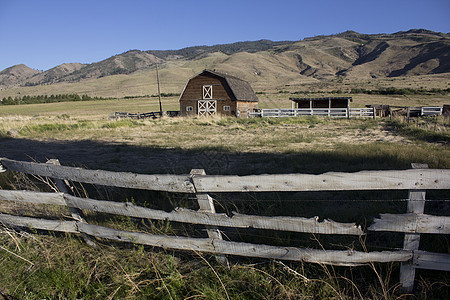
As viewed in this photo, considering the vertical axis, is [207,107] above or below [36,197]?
above

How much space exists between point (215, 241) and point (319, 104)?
114 ft

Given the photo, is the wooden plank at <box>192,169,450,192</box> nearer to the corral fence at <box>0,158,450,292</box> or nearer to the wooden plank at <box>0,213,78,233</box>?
the corral fence at <box>0,158,450,292</box>

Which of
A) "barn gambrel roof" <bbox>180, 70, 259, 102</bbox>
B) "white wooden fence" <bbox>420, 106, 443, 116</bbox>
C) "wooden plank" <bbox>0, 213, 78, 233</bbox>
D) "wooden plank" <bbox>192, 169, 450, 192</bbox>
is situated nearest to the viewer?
"wooden plank" <bbox>192, 169, 450, 192</bbox>

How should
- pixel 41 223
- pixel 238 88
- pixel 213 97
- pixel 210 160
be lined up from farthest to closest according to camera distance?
pixel 238 88 < pixel 213 97 < pixel 210 160 < pixel 41 223

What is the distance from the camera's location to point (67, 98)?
3610 inches

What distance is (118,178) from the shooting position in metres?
3.05

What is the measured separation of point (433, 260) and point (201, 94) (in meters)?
33.2

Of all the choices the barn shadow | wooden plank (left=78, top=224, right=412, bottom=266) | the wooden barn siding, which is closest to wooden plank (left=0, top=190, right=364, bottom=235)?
wooden plank (left=78, top=224, right=412, bottom=266)

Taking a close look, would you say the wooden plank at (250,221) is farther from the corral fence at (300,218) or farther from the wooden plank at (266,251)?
the wooden plank at (266,251)

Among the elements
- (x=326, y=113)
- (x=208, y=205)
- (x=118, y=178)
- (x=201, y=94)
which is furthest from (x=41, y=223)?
(x=201, y=94)

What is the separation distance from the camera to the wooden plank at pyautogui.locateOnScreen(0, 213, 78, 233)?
356 cm

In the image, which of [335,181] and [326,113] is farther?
[326,113]

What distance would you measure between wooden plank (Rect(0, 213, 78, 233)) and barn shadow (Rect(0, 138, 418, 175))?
119 inches

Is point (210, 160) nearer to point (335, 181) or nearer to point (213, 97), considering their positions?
point (335, 181)
